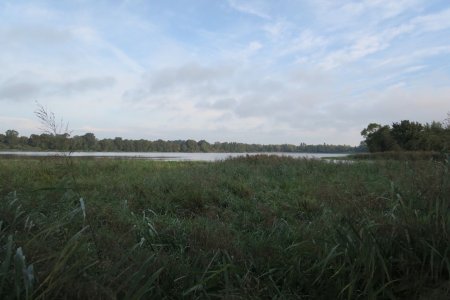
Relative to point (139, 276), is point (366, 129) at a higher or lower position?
higher

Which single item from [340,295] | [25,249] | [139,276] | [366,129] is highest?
[366,129]

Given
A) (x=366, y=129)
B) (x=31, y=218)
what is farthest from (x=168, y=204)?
(x=366, y=129)

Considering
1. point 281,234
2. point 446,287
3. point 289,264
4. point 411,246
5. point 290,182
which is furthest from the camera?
point 290,182

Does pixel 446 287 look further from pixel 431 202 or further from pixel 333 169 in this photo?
pixel 333 169

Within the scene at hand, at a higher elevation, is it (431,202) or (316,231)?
(431,202)

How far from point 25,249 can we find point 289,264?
2364 mm

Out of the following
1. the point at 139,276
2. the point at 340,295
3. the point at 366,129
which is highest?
the point at 366,129

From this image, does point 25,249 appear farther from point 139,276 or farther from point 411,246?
point 411,246

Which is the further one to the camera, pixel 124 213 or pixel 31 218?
pixel 124 213

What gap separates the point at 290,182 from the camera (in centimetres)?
1238

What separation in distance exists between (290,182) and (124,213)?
23.6ft

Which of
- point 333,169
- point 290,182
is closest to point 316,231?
point 290,182

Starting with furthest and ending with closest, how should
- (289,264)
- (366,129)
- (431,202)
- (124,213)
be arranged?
(366,129) < (124,213) < (431,202) < (289,264)

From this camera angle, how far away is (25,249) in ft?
8.84
